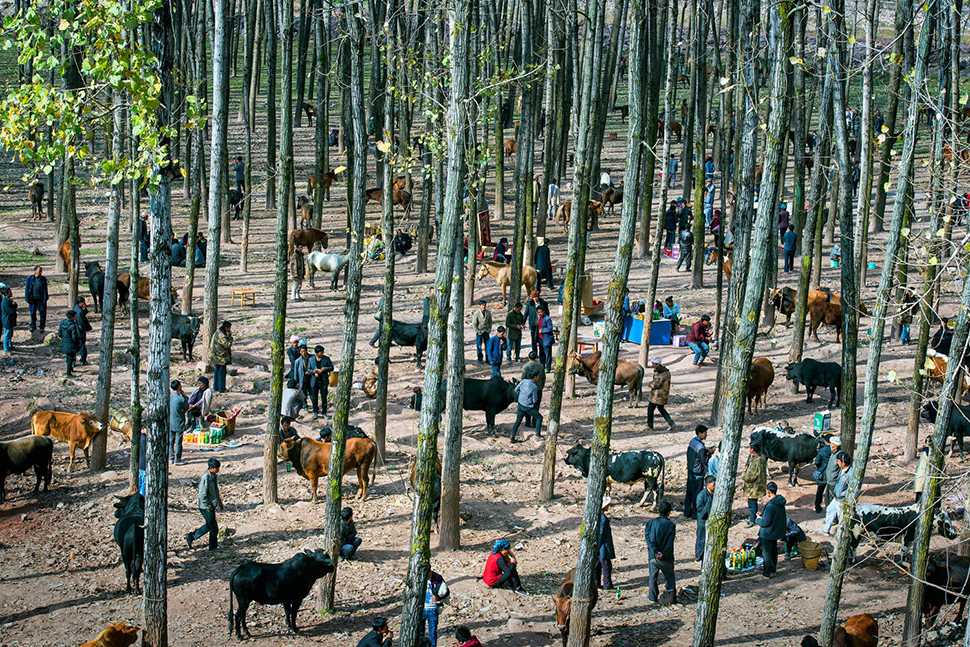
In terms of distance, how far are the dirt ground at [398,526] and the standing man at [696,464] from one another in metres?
0.55

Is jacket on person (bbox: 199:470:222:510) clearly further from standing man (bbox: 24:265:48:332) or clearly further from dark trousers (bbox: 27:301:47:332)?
dark trousers (bbox: 27:301:47:332)

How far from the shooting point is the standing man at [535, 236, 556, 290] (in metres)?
28.3

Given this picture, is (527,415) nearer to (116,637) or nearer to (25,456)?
(25,456)

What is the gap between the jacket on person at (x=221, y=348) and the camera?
21078mm

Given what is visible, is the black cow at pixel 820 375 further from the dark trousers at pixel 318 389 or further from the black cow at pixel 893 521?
the dark trousers at pixel 318 389

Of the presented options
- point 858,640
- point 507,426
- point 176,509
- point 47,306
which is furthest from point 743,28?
point 47,306

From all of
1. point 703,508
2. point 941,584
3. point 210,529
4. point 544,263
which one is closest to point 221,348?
point 210,529

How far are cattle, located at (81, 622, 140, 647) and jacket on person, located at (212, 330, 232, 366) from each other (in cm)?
1007

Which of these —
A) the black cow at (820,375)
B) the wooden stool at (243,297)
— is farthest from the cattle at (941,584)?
the wooden stool at (243,297)

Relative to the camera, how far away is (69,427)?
1767 centimetres

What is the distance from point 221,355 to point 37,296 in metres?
5.77

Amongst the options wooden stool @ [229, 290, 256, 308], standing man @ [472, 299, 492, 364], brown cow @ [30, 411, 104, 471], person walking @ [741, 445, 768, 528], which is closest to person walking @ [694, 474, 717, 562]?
person walking @ [741, 445, 768, 528]

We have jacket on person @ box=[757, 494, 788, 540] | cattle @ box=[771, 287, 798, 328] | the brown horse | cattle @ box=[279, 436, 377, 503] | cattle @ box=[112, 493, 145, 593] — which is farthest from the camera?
the brown horse

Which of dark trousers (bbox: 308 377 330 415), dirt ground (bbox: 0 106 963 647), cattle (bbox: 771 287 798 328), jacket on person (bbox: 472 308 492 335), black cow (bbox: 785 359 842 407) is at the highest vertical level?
cattle (bbox: 771 287 798 328)
